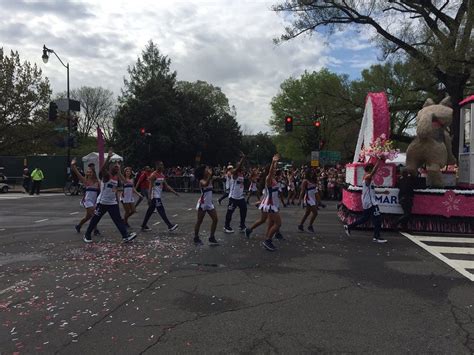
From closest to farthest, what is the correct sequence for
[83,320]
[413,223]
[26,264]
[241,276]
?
[83,320] < [241,276] < [26,264] < [413,223]

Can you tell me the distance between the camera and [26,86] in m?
41.8

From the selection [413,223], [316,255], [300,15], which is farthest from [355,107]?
[316,255]

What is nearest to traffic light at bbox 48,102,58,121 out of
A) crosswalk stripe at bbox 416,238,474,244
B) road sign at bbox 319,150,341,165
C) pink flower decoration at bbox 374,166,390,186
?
pink flower decoration at bbox 374,166,390,186

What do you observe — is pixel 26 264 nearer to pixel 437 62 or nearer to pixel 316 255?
pixel 316 255

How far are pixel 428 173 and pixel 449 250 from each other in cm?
447

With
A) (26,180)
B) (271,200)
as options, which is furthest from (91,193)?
(26,180)

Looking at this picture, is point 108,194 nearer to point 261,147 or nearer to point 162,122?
point 162,122

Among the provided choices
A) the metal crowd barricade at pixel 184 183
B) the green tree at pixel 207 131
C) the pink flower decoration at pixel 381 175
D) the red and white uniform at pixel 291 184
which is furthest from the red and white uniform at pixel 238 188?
the green tree at pixel 207 131

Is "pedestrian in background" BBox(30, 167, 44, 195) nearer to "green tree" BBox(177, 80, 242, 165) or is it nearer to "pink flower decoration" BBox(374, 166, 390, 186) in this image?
"green tree" BBox(177, 80, 242, 165)

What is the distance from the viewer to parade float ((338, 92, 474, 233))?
12.1 m

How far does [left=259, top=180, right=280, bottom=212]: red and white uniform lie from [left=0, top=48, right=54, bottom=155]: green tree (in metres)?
37.0

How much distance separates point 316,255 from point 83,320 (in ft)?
16.3

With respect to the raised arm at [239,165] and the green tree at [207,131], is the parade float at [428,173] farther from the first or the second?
the green tree at [207,131]

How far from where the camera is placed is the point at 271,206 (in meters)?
9.52
